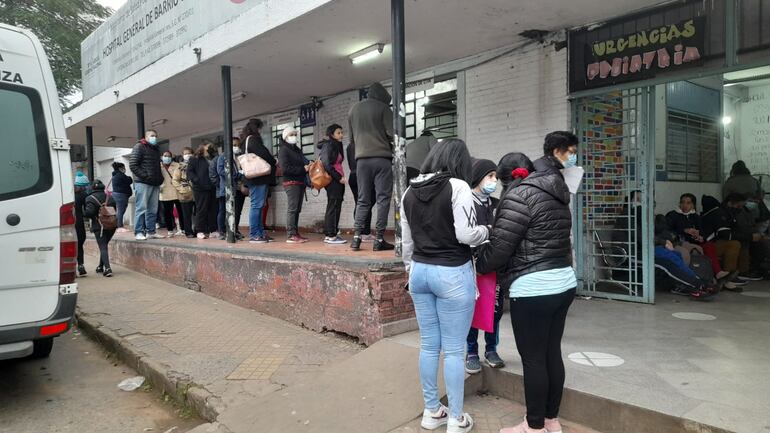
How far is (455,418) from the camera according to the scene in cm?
294

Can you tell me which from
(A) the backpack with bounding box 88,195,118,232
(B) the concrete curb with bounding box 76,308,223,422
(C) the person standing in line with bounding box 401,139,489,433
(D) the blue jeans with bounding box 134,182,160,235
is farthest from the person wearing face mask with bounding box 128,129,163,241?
(C) the person standing in line with bounding box 401,139,489,433

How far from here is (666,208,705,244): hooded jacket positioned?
6.77m

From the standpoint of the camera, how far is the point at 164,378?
4.17 m

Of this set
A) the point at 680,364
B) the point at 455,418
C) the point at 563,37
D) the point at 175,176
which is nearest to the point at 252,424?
the point at 455,418

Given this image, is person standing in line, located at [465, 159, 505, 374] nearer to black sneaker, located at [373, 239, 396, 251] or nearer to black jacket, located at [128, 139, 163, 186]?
black sneaker, located at [373, 239, 396, 251]

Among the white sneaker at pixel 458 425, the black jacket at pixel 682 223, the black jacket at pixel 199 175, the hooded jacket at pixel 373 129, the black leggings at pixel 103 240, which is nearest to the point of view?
the white sneaker at pixel 458 425

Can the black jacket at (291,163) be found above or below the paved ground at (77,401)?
above

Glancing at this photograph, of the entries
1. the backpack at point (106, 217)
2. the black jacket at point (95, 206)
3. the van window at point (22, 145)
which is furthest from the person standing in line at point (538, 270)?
the black jacket at point (95, 206)

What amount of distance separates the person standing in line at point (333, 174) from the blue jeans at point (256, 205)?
1161 millimetres

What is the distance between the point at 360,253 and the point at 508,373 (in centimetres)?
224

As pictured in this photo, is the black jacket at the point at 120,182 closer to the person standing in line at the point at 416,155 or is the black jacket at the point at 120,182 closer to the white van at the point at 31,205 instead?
the white van at the point at 31,205

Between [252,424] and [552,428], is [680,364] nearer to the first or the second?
[552,428]

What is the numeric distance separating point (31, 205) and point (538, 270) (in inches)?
140

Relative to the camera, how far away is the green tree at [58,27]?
19.0 metres
